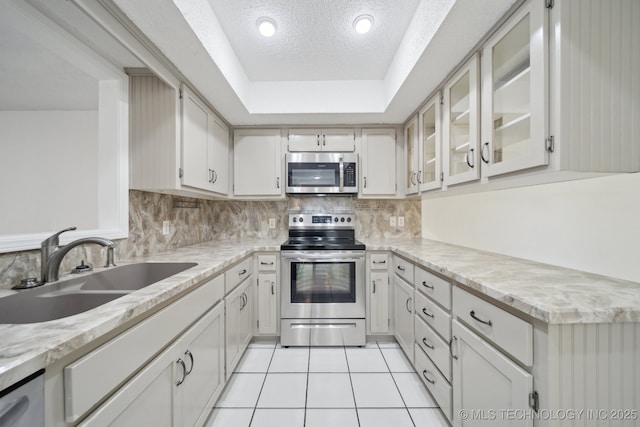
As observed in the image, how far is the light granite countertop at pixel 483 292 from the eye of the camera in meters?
0.58

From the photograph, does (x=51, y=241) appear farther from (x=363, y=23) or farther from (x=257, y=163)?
(x=363, y=23)

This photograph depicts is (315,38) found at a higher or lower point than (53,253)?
higher

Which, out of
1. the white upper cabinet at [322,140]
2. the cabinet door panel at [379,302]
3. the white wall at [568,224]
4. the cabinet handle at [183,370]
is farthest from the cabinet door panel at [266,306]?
the white wall at [568,224]

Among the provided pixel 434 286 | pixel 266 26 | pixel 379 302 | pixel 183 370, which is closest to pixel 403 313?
pixel 379 302

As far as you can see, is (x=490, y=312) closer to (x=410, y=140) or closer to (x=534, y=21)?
(x=534, y=21)

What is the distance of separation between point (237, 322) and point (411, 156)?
2143 millimetres

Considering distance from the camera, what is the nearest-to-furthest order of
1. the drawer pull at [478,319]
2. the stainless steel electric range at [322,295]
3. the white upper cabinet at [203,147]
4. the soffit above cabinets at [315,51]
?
the drawer pull at [478,319], the soffit above cabinets at [315,51], the white upper cabinet at [203,147], the stainless steel electric range at [322,295]

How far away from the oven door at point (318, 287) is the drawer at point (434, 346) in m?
0.65

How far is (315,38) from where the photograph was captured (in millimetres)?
1811

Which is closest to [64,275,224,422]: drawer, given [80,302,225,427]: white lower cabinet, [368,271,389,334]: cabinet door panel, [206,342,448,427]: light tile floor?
[80,302,225,427]: white lower cabinet

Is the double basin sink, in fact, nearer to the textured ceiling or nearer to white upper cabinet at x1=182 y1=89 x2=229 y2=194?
white upper cabinet at x1=182 y1=89 x2=229 y2=194

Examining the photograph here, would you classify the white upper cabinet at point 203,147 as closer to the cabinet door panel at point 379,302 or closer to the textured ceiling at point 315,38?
the textured ceiling at point 315,38

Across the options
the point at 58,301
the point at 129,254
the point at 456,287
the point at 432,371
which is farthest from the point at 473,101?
the point at 129,254

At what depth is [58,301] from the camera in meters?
1.03
